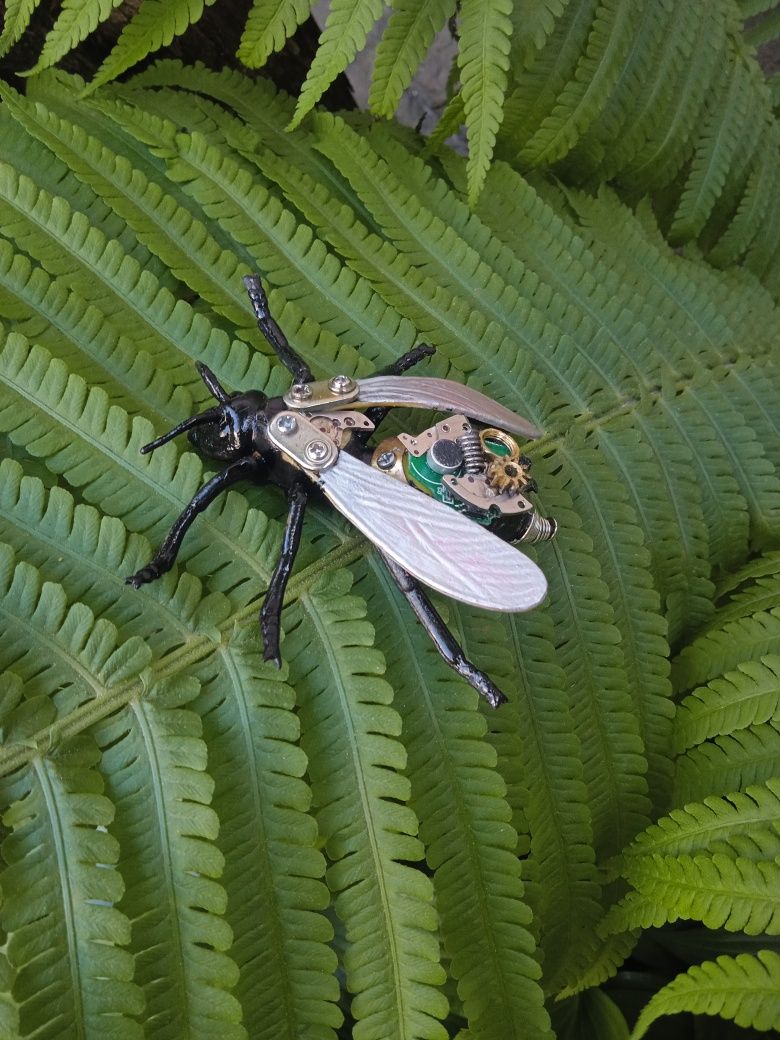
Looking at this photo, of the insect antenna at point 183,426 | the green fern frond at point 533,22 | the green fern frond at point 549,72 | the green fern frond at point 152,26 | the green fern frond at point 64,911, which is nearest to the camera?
the green fern frond at point 64,911

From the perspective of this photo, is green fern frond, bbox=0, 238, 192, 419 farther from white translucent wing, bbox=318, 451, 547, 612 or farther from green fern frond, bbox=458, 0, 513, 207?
green fern frond, bbox=458, 0, 513, 207

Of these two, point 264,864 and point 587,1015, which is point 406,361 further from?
point 587,1015

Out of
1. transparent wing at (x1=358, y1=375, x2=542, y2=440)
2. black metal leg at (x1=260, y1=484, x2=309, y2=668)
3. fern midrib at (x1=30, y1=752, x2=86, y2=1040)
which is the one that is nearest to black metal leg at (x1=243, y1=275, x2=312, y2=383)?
transparent wing at (x1=358, y1=375, x2=542, y2=440)

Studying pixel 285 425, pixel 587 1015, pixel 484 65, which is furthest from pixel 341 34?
A: pixel 587 1015

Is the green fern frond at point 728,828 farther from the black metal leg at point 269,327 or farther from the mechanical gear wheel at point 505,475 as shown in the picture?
the black metal leg at point 269,327

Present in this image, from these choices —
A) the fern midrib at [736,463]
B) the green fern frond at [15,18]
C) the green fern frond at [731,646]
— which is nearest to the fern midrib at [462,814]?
the green fern frond at [731,646]
